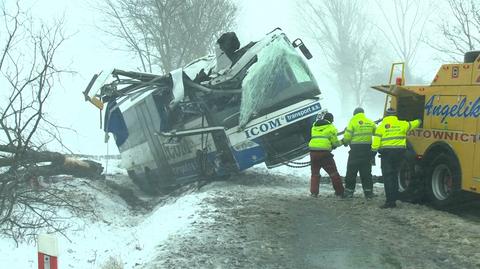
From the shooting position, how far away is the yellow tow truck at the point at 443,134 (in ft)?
26.8

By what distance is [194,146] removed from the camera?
1244 cm

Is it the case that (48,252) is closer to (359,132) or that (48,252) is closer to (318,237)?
(318,237)

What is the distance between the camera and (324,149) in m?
10.5

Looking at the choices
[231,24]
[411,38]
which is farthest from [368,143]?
[411,38]

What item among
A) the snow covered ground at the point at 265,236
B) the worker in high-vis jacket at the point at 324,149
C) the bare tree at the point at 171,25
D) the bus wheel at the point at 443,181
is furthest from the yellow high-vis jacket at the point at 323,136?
the bare tree at the point at 171,25

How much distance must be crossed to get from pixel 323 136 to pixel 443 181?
227 centimetres

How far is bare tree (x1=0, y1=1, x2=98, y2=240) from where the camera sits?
28.2ft

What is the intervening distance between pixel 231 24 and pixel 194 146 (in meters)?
16.8

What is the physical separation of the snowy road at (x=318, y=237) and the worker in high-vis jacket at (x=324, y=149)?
62cm

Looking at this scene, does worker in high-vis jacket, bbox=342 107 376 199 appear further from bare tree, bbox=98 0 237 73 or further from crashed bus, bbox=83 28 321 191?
bare tree, bbox=98 0 237 73

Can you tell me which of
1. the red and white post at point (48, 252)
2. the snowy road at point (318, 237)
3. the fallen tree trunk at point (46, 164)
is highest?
the fallen tree trunk at point (46, 164)

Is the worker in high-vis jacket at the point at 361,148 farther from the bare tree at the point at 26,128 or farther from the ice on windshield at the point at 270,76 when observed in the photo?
the bare tree at the point at 26,128

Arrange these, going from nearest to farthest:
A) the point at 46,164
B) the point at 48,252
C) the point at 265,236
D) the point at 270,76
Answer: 1. the point at 48,252
2. the point at 265,236
3. the point at 270,76
4. the point at 46,164

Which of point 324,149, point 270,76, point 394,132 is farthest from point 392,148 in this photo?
point 270,76
